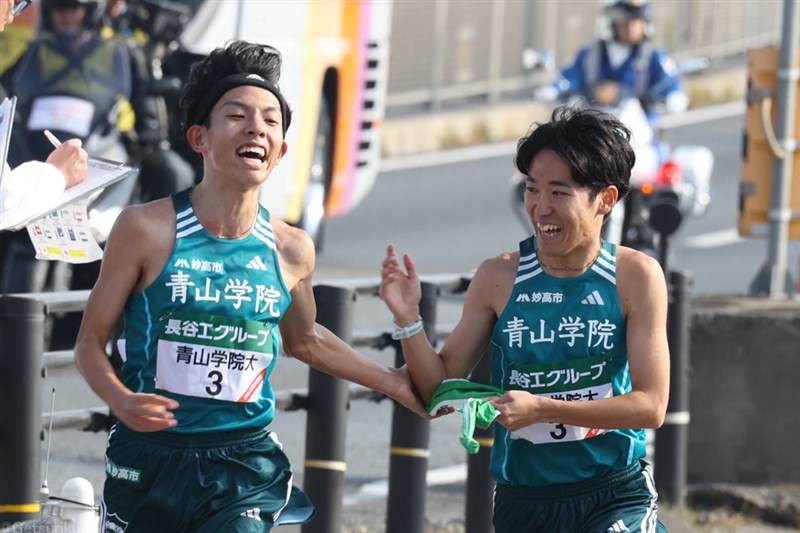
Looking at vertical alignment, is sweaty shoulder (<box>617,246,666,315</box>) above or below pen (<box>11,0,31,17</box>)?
below

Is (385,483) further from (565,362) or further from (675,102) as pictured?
(675,102)

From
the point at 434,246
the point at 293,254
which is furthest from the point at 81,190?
the point at 434,246

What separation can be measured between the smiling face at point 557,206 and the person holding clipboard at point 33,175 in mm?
1294

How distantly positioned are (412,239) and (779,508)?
10.0m

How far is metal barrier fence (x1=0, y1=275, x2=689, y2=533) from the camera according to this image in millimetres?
5961

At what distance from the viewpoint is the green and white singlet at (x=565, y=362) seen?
Answer: 17.0 feet

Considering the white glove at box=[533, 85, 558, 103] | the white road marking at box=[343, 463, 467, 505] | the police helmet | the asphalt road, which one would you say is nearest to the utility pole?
the asphalt road

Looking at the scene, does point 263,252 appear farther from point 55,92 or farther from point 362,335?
point 55,92

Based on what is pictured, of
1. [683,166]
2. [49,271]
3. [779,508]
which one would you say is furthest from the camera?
[683,166]

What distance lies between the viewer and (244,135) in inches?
198

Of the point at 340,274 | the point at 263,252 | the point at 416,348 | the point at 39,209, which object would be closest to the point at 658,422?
the point at 416,348

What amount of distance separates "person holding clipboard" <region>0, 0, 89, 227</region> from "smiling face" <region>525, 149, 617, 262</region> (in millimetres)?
1294

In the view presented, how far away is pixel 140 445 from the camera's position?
5.01 m

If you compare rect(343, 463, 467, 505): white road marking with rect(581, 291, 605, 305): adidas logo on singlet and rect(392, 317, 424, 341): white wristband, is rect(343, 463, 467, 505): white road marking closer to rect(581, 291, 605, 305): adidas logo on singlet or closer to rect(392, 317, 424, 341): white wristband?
rect(392, 317, 424, 341): white wristband
